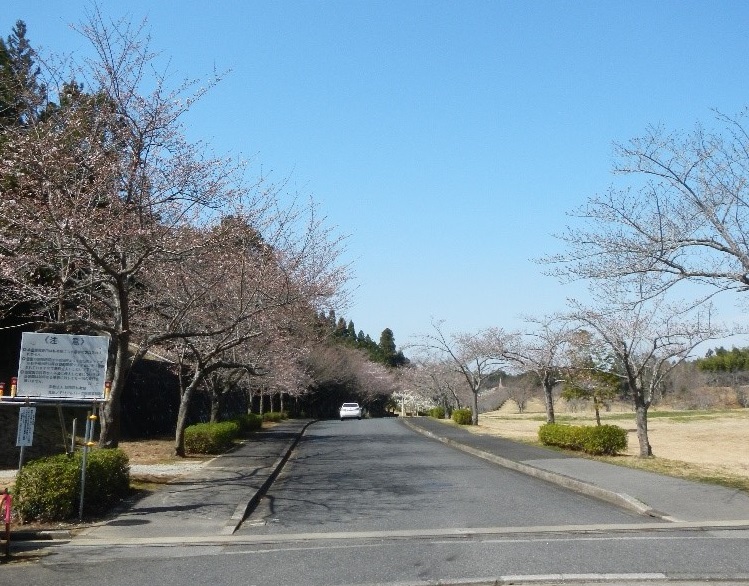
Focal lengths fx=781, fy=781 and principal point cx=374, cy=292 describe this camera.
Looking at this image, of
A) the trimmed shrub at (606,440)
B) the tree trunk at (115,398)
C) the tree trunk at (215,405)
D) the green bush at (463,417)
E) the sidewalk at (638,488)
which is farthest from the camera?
the green bush at (463,417)

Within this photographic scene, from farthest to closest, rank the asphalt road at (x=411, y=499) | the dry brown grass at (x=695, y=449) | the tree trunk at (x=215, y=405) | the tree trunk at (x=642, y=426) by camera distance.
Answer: the tree trunk at (x=215, y=405), the tree trunk at (x=642, y=426), the dry brown grass at (x=695, y=449), the asphalt road at (x=411, y=499)

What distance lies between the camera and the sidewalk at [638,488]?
37.6ft

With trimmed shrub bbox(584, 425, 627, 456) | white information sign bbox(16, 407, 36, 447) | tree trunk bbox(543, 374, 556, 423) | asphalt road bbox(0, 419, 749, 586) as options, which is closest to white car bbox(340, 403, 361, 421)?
tree trunk bbox(543, 374, 556, 423)

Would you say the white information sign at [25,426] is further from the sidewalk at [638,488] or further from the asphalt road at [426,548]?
the sidewalk at [638,488]

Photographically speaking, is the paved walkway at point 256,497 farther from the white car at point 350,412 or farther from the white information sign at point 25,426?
the white car at point 350,412

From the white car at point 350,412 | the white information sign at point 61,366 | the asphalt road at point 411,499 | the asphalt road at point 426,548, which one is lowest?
the asphalt road at point 426,548

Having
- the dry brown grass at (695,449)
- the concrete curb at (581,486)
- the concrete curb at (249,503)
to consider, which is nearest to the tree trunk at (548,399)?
the dry brown grass at (695,449)

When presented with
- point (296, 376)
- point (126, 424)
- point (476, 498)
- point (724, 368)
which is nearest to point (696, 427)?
point (296, 376)

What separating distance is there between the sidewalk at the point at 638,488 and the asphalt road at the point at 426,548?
469 mm

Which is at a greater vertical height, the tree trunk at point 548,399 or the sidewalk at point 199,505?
the tree trunk at point 548,399

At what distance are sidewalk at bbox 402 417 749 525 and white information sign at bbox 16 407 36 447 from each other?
8.80 metres

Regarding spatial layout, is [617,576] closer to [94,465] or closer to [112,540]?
[112,540]

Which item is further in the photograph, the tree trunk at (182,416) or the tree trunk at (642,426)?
the tree trunk at (642,426)

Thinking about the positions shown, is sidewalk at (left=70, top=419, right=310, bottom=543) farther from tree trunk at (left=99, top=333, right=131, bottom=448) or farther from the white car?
the white car
